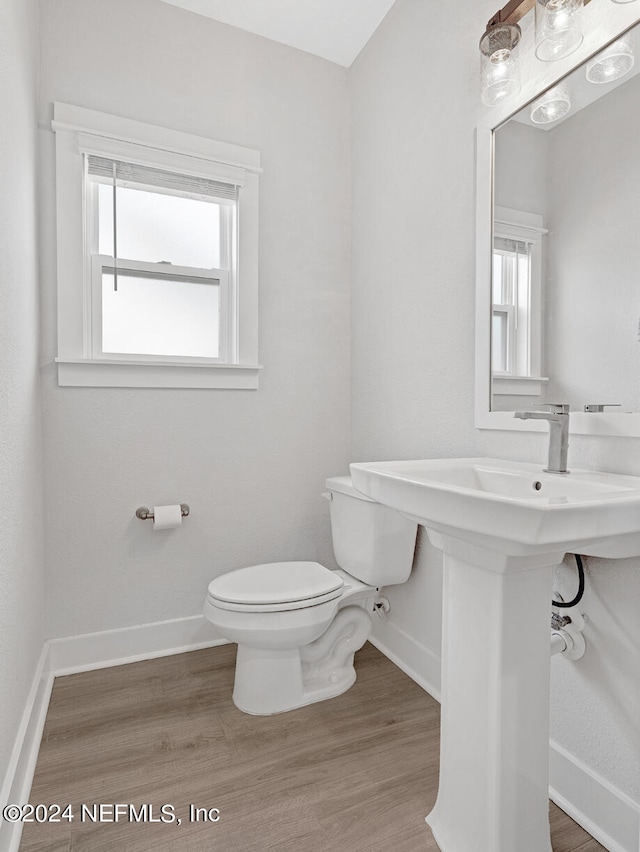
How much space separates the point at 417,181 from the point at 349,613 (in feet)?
5.46

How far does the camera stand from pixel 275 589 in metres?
1.63

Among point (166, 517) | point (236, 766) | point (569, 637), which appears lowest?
point (236, 766)

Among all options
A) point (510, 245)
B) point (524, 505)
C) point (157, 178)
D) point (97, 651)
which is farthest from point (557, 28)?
point (97, 651)

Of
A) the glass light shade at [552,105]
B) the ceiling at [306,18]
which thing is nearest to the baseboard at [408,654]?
the glass light shade at [552,105]

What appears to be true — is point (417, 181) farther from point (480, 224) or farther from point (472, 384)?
point (472, 384)

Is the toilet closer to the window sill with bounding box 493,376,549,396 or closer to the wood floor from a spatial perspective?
the wood floor

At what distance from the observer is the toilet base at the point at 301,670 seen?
5.31 ft

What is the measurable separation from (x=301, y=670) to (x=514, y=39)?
6.80ft

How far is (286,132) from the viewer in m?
2.22

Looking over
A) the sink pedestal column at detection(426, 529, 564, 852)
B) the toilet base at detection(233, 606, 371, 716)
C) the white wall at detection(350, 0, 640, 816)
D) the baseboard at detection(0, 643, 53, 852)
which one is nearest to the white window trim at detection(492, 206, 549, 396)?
the white wall at detection(350, 0, 640, 816)

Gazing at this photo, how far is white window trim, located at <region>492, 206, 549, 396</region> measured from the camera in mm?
1347

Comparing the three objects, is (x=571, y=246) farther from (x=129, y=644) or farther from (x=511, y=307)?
(x=129, y=644)

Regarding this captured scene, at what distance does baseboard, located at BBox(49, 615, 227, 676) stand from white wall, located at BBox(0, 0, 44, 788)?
165 millimetres

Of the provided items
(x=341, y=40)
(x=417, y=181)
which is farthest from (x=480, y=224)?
(x=341, y=40)
